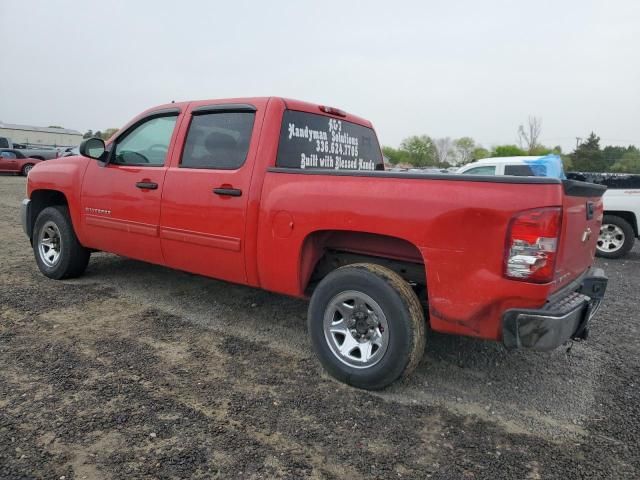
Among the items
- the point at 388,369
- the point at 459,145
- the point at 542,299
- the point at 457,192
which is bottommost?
the point at 388,369

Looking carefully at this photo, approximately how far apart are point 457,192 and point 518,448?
1394 mm

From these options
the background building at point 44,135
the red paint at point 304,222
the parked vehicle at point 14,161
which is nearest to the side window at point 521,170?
the red paint at point 304,222

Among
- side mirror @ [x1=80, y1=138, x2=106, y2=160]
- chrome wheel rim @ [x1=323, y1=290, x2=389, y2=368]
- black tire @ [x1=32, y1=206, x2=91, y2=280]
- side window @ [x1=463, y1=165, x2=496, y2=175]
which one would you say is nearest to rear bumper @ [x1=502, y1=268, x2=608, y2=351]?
chrome wheel rim @ [x1=323, y1=290, x2=389, y2=368]

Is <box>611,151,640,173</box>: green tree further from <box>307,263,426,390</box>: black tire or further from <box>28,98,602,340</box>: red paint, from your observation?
<box>307,263,426,390</box>: black tire

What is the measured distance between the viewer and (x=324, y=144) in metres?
4.11

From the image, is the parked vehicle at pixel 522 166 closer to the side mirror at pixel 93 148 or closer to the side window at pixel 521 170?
the side window at pixel 521 170

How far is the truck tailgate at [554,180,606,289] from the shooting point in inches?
102

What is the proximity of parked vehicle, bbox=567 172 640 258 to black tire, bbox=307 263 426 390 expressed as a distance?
6.58 m

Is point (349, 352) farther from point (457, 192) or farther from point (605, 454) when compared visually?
point (605, 454)

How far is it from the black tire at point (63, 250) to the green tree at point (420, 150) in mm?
74586

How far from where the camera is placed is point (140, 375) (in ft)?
10.4

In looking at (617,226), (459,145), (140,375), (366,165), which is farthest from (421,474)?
(459,145)

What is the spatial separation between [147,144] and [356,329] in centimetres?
275

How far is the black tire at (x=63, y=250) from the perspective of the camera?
5.10 m
